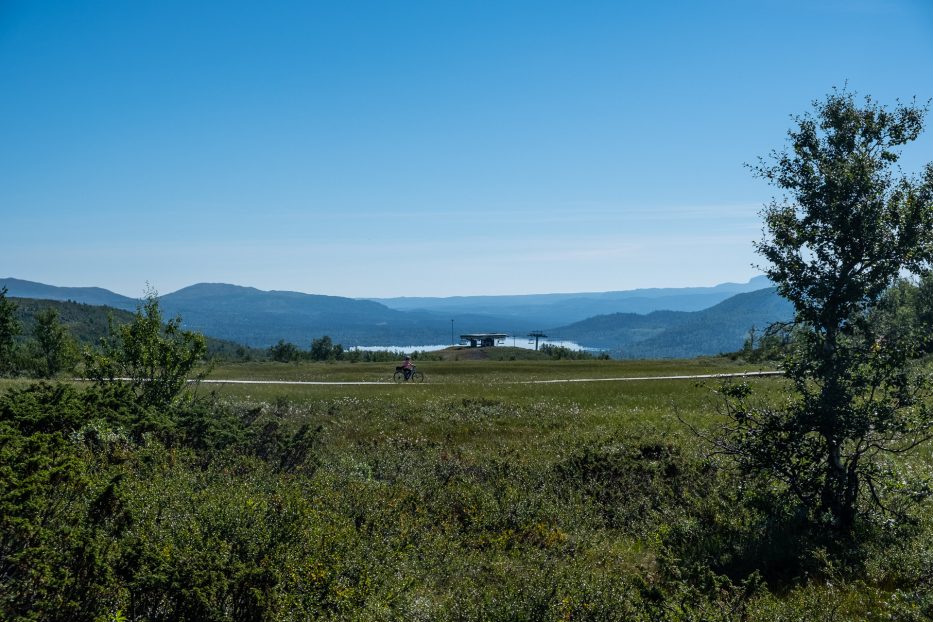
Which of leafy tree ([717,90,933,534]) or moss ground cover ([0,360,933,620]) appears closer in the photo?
moss ground cover ([0,360,933,620])

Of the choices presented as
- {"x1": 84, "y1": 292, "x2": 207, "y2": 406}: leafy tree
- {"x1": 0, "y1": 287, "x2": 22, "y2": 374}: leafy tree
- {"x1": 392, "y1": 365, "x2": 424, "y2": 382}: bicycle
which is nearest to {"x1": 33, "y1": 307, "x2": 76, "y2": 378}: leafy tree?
{"x1": 0, "y1": 287, "x2": 22, "y2": 374}: leafy tree

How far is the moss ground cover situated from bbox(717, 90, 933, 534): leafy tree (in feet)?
4.08

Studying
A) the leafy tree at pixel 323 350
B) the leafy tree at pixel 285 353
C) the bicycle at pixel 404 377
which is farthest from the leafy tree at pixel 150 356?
the leafy tree at pixel 323 350

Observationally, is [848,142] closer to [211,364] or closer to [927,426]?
[927,426]

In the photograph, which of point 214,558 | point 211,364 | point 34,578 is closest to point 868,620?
point 214,558

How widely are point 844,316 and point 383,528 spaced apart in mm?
10204

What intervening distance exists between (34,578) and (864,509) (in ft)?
49.1

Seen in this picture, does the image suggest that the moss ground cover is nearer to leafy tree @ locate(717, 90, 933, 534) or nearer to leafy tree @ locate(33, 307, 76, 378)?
leafy tree @ locate(717, 90, 933, 534)

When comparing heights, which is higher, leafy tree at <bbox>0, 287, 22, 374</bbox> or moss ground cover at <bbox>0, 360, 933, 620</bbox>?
leafy tree at <bbox>0, 287, 22, 374</bbox>

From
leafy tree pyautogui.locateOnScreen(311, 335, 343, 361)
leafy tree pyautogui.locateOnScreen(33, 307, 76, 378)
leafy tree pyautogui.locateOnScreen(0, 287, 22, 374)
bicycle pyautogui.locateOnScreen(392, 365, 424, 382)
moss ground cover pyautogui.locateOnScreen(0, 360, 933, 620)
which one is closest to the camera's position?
moss ground cover pyautogui.locateOnScreen(0, 360, 933, 620)

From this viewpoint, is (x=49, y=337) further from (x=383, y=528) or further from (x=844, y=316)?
(x=844, y=316)

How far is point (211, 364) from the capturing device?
23516mm

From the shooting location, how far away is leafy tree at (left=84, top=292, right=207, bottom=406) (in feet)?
71.3

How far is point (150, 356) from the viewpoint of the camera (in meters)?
21.8
